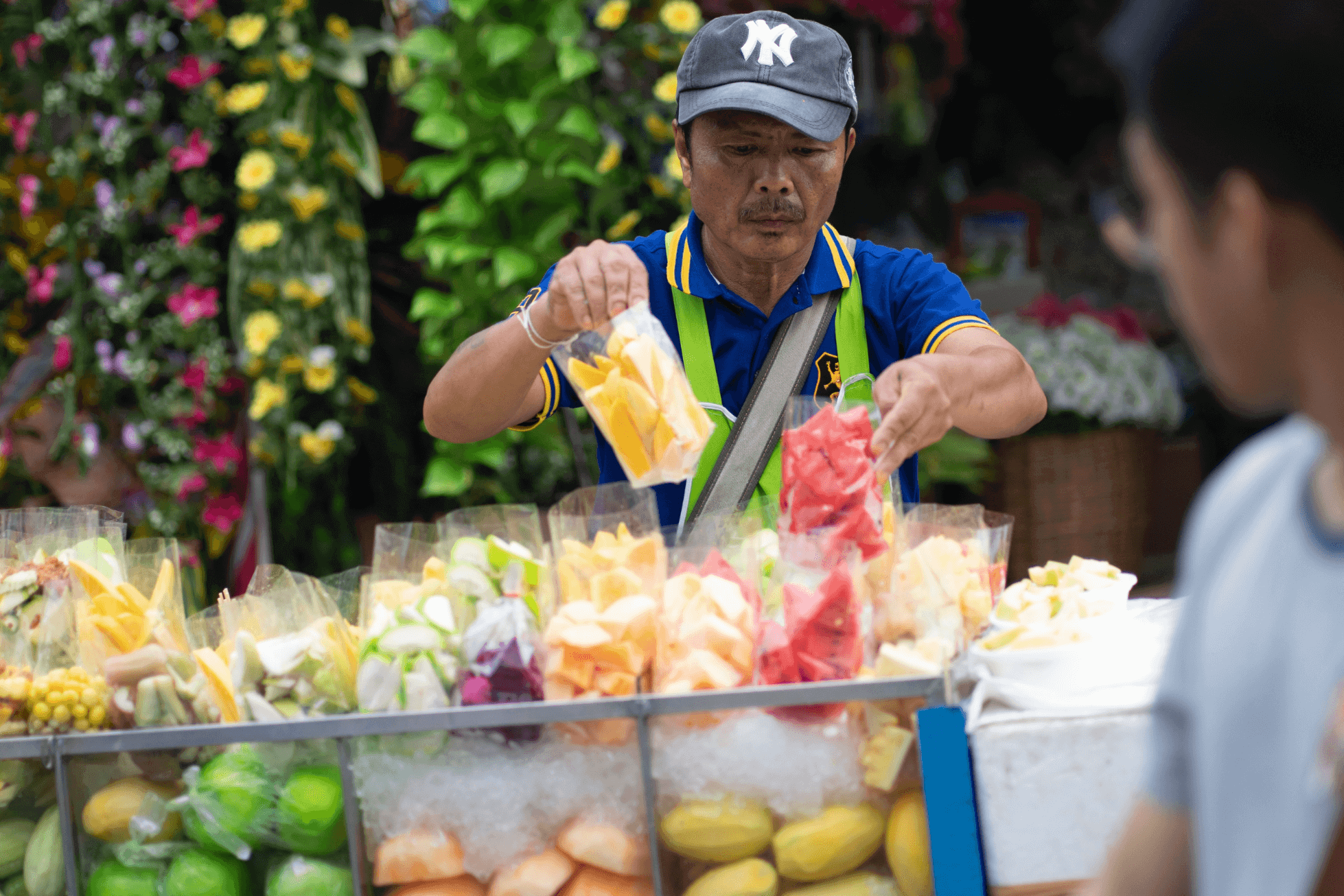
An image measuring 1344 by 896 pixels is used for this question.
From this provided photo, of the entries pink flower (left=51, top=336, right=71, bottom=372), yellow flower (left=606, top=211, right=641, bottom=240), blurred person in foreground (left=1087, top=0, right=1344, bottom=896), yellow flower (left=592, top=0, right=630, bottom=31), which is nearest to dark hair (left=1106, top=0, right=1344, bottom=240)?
blurred person in foreground (left=1087, top=0, right=1344, bottom=896)

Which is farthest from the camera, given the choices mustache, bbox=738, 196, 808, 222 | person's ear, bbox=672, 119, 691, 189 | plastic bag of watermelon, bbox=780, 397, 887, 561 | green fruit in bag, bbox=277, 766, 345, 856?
person's ear, bbox=672, 119, 691, 189

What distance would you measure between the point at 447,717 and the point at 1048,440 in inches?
111

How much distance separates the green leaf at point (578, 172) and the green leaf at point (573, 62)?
22 cm

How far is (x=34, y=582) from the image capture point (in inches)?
59.4

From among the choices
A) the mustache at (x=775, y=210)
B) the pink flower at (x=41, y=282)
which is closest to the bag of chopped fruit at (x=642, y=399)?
the mustache at (x=775, y=210)

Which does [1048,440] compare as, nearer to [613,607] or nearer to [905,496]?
[905,496]

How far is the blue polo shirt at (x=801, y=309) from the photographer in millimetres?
1968

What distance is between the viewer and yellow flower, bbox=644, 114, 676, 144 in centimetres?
306

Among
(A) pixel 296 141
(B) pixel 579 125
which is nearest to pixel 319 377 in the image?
(A) pixel 296 141

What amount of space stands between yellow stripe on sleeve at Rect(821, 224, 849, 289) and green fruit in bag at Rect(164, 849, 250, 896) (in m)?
1.30

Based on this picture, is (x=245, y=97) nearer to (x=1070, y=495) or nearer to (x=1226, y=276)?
(x=1070, y=495)

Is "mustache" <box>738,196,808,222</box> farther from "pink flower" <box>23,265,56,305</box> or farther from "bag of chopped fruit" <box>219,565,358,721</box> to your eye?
"pink flower" <box>23,265,56,305</box>

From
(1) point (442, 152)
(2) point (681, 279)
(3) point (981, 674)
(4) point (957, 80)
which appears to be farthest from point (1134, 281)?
(3) point (981, 674)

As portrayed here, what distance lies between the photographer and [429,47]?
3.10 meters
